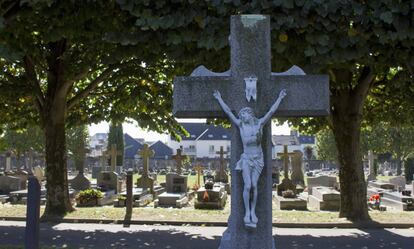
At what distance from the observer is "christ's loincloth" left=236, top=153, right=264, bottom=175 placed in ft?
15.9

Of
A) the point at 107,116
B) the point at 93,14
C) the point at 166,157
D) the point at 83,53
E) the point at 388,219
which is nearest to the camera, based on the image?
the point at 93,14

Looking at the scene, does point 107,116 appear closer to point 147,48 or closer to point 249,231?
point 147,48

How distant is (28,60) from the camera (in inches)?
559

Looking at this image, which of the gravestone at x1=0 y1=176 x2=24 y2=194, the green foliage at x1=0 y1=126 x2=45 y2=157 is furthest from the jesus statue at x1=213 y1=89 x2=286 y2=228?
the green foliage at x1=0 y1=126 x2=45 y2=157

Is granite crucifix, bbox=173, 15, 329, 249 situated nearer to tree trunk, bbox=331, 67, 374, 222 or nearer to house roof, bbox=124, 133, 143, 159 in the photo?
tree trunk, bbox=331, 67, 374, 222

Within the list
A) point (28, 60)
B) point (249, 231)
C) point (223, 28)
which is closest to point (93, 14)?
point (223, 28)

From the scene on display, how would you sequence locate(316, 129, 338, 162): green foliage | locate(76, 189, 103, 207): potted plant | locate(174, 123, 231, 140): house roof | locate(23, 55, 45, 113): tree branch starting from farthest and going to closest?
locate(174, 123, 231, 140): house roof → locate(316, 129, 338, 162): green foliage → locate(76, 189, 103, 207): potted plant → locate(23, 55, 45, 113): tree branch

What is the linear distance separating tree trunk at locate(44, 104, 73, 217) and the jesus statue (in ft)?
34.9

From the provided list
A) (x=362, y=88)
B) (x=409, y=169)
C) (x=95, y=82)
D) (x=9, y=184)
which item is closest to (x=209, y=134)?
(x=409, y=169)

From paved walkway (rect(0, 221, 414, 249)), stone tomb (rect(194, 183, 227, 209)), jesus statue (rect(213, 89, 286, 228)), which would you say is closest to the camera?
jesus statue (rect(213, 89, 286, 228))

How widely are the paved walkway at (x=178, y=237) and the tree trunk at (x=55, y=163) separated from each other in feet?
4.96

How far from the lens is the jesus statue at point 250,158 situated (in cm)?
486

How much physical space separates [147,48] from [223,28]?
1549mm

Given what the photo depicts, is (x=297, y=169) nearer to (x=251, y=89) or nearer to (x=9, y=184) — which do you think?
(x=9, y=184)
